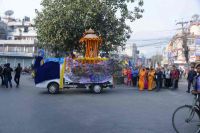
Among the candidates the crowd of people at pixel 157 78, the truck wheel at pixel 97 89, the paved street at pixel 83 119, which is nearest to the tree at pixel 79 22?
the crowd of people at pixel 157 78

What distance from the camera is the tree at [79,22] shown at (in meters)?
27.3

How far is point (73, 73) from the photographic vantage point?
63.9 ft

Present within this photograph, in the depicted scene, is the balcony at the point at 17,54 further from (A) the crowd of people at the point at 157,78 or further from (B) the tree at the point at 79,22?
(A) the crowd of people at the point at 157,78

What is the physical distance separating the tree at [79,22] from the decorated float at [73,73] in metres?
7.97

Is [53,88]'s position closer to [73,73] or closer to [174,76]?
[73,73]

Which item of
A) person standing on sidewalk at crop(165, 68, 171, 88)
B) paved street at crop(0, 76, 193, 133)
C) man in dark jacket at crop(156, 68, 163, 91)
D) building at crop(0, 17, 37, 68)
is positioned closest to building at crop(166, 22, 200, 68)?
building at crop(0, 17, 37, 68)

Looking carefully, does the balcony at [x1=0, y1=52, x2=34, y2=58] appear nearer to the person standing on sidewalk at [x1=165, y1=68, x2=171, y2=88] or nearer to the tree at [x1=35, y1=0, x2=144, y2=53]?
the tree at [x1=35, y1=0, x2=144, y2=53]

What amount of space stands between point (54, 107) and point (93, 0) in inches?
624

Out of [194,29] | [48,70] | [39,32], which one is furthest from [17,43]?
[48,70]

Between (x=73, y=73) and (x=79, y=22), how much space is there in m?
8.85

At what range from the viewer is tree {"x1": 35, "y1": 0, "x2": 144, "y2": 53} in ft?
89.5

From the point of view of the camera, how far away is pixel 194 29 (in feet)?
264

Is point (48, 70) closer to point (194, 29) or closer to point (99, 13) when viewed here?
point (99, 13)

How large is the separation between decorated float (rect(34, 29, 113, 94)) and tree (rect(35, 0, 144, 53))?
26.2ft
